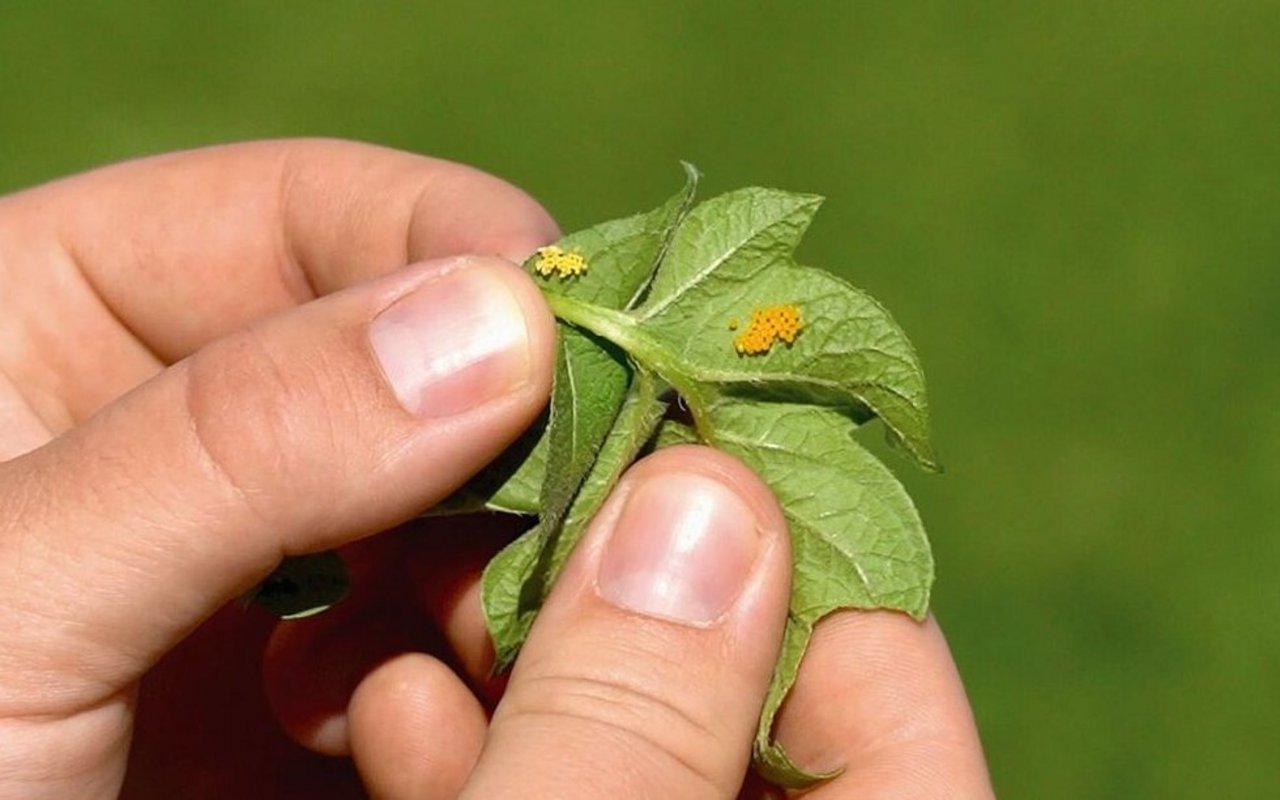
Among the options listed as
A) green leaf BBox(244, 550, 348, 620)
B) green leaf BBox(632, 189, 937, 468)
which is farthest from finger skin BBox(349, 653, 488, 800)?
green leaf BBox(632, 189, 937, 468)

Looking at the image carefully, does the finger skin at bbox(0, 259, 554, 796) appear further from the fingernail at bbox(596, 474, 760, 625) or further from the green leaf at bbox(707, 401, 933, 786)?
the green leaf at bbox(707, 401, 933, 786)

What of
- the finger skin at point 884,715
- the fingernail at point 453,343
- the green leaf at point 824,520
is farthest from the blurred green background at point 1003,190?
the fingernail at point 453,343

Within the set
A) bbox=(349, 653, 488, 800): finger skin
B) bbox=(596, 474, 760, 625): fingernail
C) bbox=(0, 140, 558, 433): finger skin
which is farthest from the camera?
bbox=(0, 140, 558, 433): finger skin

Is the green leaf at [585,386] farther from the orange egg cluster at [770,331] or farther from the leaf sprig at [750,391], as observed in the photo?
the orange egg cluster at [770,331]

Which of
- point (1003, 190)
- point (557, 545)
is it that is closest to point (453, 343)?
point (557, 545)

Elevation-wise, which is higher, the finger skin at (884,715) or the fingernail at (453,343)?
the fingernail at (453,343)

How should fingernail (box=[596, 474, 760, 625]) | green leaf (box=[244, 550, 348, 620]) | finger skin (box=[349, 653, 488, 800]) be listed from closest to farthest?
fingernail (box=[596, 474, 760, 625]), green leaf (box=[244, 550, 348, 620]), finger skin (box=[349, 653, 488, 800])

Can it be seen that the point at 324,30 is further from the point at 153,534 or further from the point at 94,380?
the point at 153,534

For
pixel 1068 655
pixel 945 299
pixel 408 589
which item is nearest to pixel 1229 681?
pixel 1068 655
